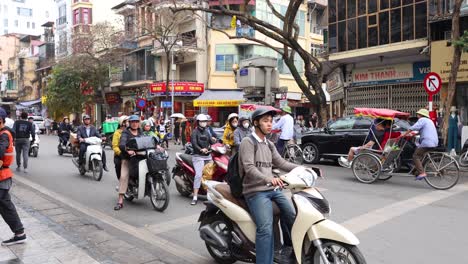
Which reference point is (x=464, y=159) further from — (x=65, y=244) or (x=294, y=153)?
(x=65, y=244)

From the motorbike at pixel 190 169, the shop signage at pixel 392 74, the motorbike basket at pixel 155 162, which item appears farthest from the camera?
the shop signage at pixel 392 74

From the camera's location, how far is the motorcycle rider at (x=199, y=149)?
8.27 metres

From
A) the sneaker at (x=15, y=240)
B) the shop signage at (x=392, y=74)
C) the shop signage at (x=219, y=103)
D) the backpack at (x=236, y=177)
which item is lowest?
the sneaker at (x=15, y=240)

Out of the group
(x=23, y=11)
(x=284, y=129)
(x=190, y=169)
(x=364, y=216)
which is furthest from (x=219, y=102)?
(x=23, y=11)

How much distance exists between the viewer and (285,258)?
13.5 ft

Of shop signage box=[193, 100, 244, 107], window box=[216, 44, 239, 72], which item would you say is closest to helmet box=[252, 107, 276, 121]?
shop signage box=[193, 100, 244, 107]

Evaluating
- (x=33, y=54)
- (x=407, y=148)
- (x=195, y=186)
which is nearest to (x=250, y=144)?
(x=195, y=186)

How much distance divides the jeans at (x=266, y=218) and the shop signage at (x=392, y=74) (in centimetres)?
→ 1723

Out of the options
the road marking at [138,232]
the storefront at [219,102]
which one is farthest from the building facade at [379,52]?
the road marking at [138,232]

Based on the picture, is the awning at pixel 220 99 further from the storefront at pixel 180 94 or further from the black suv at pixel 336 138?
the black suv at pixel 336 138

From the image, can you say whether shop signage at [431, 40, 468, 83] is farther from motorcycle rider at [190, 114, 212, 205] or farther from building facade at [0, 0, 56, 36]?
building facade at [0, 0, 56, 36]

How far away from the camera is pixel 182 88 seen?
111 feet

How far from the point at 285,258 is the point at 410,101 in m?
17.7

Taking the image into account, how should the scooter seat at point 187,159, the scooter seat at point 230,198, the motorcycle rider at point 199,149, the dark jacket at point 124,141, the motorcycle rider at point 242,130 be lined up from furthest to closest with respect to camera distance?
the motorcycle rider at point 242,130
the scooter seat at point 187,159
the motorcycle rider at point 199,149
the dark jacket at point 124,141
the scooter seat at point 230,198
